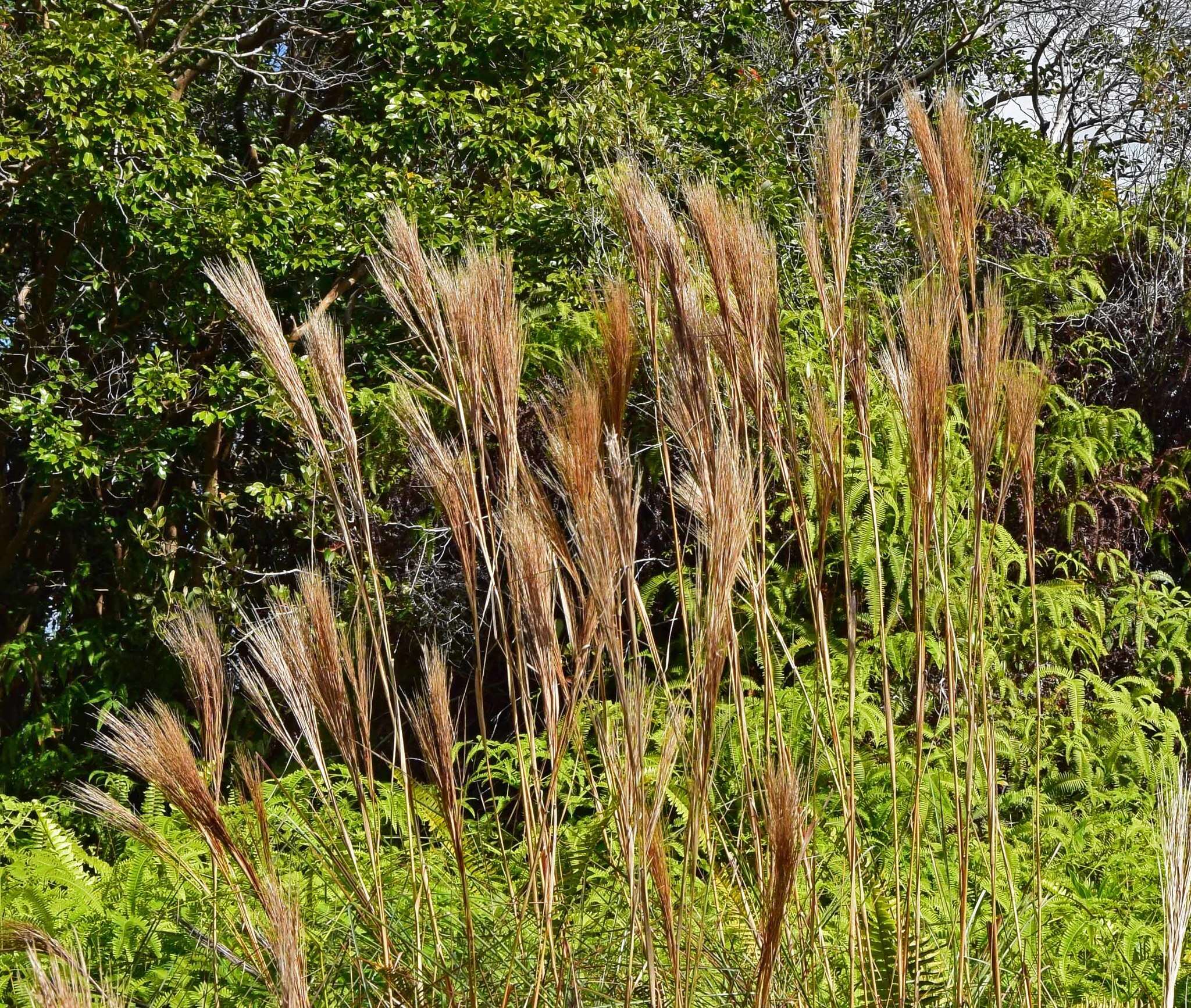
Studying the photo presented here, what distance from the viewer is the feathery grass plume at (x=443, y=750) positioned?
1375mm

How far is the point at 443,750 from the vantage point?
1.40 m

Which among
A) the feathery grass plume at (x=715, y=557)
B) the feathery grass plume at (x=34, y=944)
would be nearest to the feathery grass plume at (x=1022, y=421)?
the feathery grass plume at (x=715, y=557)

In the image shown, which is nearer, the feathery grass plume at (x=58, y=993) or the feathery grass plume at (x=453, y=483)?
the feathery grass plume at (x=58, y=993)

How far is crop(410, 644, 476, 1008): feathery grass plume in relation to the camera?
1.38 metres

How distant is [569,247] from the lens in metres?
4.82

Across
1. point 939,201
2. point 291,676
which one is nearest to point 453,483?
point 291,676

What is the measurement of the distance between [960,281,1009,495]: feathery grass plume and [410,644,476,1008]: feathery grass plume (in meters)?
0.71

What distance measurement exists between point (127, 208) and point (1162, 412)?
447cm

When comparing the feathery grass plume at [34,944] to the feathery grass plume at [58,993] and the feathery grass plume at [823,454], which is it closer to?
the feathery grass plume at [58,993]

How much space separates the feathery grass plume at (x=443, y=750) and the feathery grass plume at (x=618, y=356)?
41cm

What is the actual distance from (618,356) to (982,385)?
477 millimetres

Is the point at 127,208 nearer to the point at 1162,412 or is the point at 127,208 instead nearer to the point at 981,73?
the point at 1162,412

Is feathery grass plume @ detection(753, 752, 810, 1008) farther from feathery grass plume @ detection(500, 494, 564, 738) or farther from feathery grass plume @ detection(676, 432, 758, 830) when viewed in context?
feathery grass plume @ detection(500, 494, 564, 738)

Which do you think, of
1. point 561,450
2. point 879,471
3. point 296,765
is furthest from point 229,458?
point 561,450
